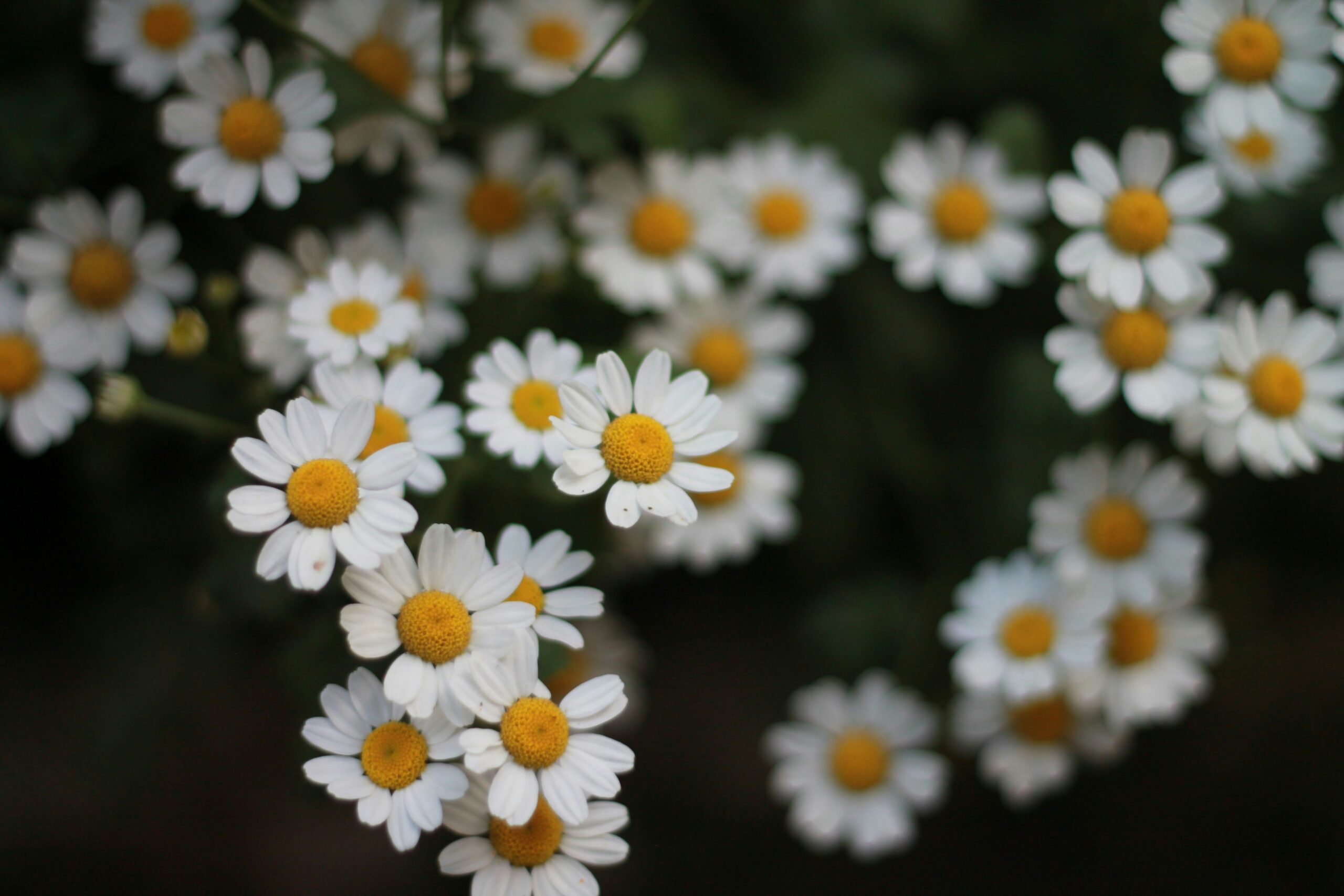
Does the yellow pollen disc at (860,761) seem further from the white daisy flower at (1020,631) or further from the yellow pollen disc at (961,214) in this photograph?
the yellow pollen disc at (961,214)

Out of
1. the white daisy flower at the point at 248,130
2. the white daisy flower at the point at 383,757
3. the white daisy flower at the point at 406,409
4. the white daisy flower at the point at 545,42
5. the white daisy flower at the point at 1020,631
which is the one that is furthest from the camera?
the white daisy flower at the point at 545,42

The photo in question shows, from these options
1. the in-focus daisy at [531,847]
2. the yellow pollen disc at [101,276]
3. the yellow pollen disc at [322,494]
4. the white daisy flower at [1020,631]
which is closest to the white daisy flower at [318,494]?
the yellow pollen disc at [322,494]

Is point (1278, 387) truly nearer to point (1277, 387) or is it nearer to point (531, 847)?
point (1277, 387)

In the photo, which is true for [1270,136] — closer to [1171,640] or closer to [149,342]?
[1171,640]

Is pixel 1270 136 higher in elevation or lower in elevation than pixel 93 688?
higher

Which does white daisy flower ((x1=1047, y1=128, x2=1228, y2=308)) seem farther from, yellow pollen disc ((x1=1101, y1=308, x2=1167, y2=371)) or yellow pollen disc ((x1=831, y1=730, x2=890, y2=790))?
yellow pollen disc ((x1=831, y1=730, x2=890, y2=790))

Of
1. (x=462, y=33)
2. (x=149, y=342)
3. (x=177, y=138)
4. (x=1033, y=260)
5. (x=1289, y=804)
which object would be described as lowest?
(x=1289, y=804)

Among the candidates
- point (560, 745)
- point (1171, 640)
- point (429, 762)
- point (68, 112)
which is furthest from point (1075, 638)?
point (68, 112)

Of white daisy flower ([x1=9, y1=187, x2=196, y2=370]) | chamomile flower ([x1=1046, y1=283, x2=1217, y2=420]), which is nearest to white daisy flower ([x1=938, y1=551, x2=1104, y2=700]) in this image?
chamomile flower ([x1=1046, y1=283, x2=1217, y2=420])
